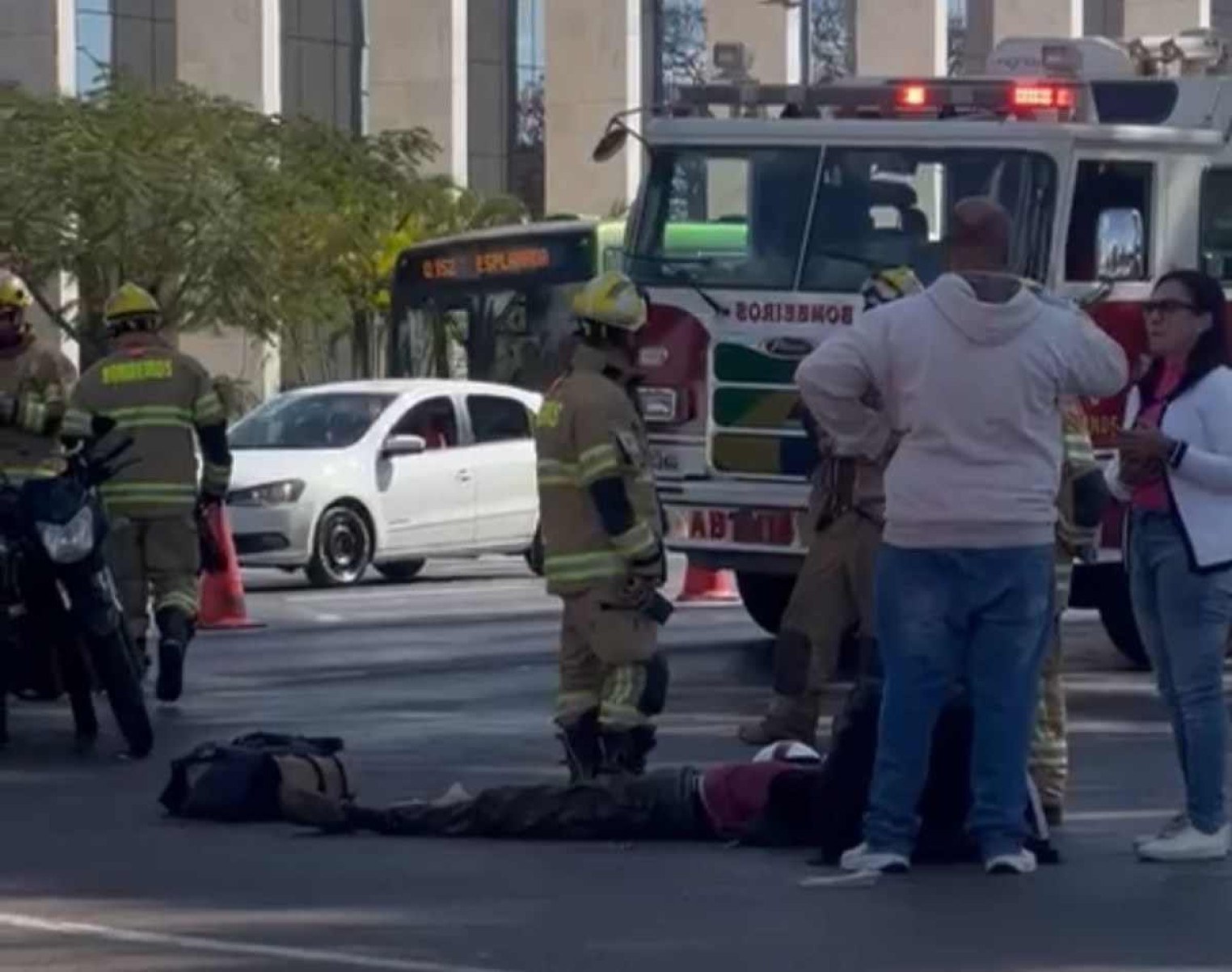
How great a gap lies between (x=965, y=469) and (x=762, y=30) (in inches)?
1385

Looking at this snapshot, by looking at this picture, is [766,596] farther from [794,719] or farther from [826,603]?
[826,603]

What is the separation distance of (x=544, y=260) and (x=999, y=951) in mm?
25233

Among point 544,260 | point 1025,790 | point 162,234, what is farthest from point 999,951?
point 162,234

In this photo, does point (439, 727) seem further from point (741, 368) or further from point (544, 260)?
point (544, 260)

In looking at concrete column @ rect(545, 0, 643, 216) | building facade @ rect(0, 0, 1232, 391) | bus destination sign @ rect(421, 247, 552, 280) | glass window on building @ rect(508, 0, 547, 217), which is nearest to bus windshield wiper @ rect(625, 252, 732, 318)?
bus destination sign @ rect(421, 247, 552, 280)

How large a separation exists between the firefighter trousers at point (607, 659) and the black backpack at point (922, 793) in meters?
1.38

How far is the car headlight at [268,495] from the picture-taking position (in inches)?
960

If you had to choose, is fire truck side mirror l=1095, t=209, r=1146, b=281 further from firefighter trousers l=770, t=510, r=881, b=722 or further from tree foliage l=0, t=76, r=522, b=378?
tree foliage l=0, t=76, r=522, b=378

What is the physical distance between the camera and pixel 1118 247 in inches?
676

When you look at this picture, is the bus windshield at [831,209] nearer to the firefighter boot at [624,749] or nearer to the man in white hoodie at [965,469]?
the firefighter boot at [624,749]

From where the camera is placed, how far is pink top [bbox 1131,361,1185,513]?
10.4 metres

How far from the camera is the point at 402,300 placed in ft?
115

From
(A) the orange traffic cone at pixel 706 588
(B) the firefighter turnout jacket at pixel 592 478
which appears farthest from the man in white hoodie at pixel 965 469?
(A) the orange traffic cone at pixel 706 588

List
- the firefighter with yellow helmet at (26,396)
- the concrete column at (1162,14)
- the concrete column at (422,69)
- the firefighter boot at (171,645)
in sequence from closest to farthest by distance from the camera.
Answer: the firefighter with yellow helmet at (26,396)
the firefighter boot at (171,645)
the concrete column at (1162,14)
the concrete column at (422,69)
